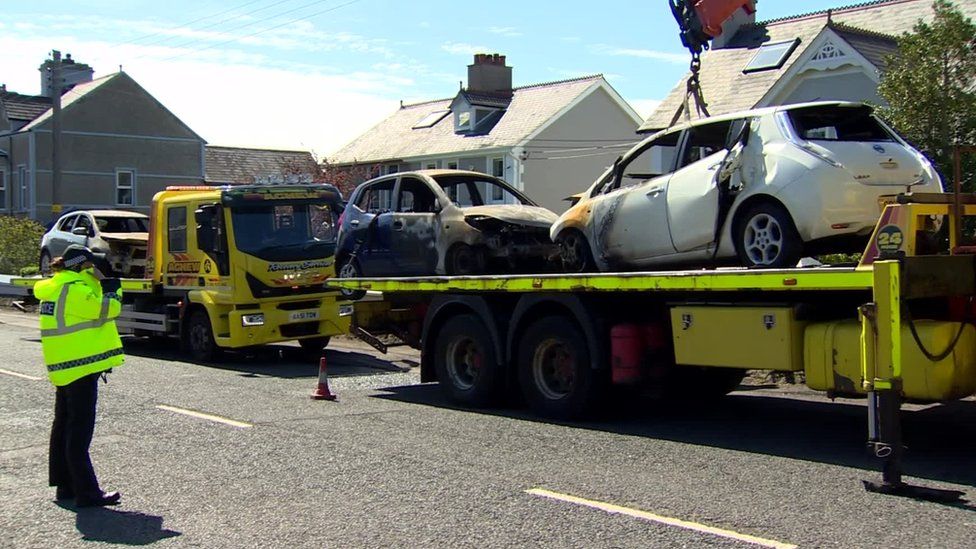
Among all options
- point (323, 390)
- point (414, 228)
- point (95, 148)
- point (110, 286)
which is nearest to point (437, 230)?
point (414, 228)

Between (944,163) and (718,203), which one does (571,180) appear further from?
(718,203)

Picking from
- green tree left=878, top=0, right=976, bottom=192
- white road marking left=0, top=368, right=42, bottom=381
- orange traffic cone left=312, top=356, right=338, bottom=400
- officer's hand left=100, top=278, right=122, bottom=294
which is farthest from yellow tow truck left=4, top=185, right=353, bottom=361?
green tree left=878, top=0, right=976, bottom=192

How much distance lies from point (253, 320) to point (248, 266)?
770mm

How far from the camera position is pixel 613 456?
8.34m

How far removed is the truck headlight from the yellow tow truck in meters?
0.01

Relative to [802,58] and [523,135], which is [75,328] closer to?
[802,58]

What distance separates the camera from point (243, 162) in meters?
56.4

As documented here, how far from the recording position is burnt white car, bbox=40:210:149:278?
19.3 metres

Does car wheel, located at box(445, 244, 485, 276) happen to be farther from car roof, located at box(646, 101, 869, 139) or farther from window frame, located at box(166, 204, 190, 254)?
window frame, located at box(166, 204, 190, 254)

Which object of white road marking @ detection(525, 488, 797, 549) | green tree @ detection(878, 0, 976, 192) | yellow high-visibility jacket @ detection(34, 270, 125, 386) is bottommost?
white road marking @ detection(525, 488, 797, 549)

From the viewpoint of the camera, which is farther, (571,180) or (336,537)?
(571,180)

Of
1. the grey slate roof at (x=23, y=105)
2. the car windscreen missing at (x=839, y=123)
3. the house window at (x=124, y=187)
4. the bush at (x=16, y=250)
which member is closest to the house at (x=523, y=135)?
the house window at (x=124, y=187)

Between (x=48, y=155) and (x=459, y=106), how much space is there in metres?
17.9

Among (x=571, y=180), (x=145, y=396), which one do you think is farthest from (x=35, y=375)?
(x=571, y=180)
